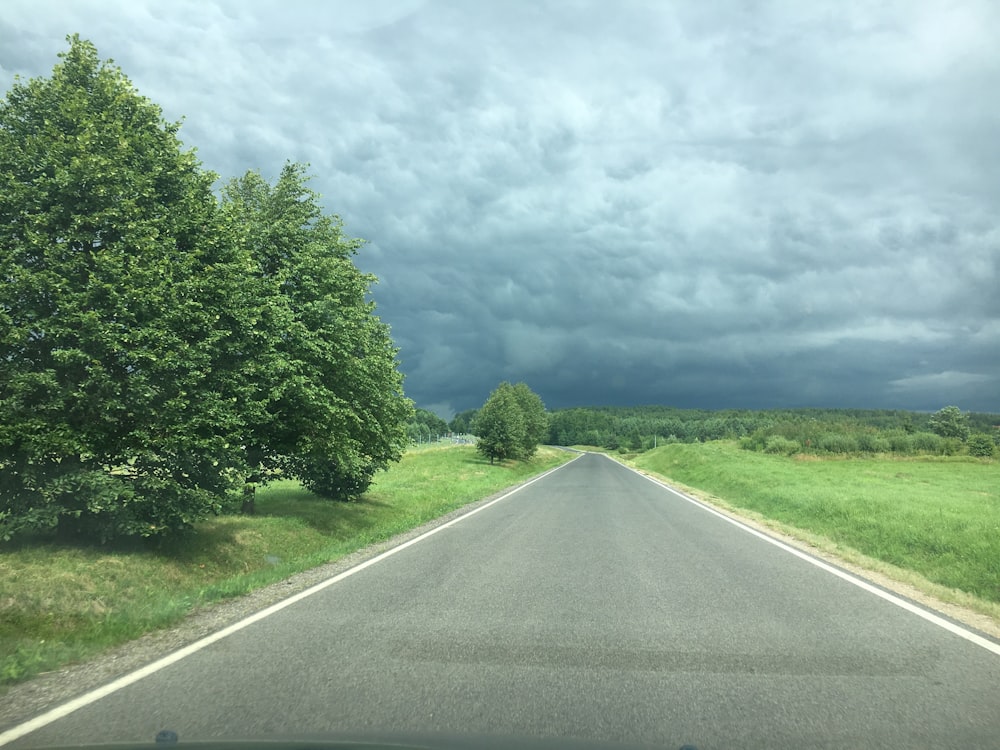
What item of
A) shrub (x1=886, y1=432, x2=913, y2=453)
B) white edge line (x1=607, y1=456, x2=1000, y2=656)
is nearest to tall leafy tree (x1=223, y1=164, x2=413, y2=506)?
white edge line (x1=607, y1=456, x2=1000, y2=656)

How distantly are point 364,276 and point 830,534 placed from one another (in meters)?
14.2

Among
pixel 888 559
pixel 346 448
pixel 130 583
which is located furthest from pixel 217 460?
pixel 888 559

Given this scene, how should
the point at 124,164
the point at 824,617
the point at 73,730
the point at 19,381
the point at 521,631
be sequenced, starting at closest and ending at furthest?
1. the point at 73,730
2. the point at 521,631
3. the point at 824,617
4. the point at 19,381
5. the point at 124,164

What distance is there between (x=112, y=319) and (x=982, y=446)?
3396 inches

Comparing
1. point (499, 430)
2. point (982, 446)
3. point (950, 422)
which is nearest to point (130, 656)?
point (499, 430)

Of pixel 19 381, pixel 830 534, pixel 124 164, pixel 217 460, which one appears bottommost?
pixel 830 534

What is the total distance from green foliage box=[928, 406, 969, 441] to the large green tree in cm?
11381

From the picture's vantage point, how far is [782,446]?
77438mm

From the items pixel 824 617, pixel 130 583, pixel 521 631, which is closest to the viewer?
pixel 521 631

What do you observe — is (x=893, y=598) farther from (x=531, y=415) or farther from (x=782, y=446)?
(x=531, y=415)

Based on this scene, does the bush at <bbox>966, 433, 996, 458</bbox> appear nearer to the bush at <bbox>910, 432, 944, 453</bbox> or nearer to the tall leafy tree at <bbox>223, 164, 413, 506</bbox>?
the bush at <bbox>910, 432, 944, 453</bbox>

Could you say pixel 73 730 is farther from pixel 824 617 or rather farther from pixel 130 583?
pixel 824 617

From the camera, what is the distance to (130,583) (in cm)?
952

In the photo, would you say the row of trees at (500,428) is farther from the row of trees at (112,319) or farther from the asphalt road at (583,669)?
the asphalt road at (583,669)
